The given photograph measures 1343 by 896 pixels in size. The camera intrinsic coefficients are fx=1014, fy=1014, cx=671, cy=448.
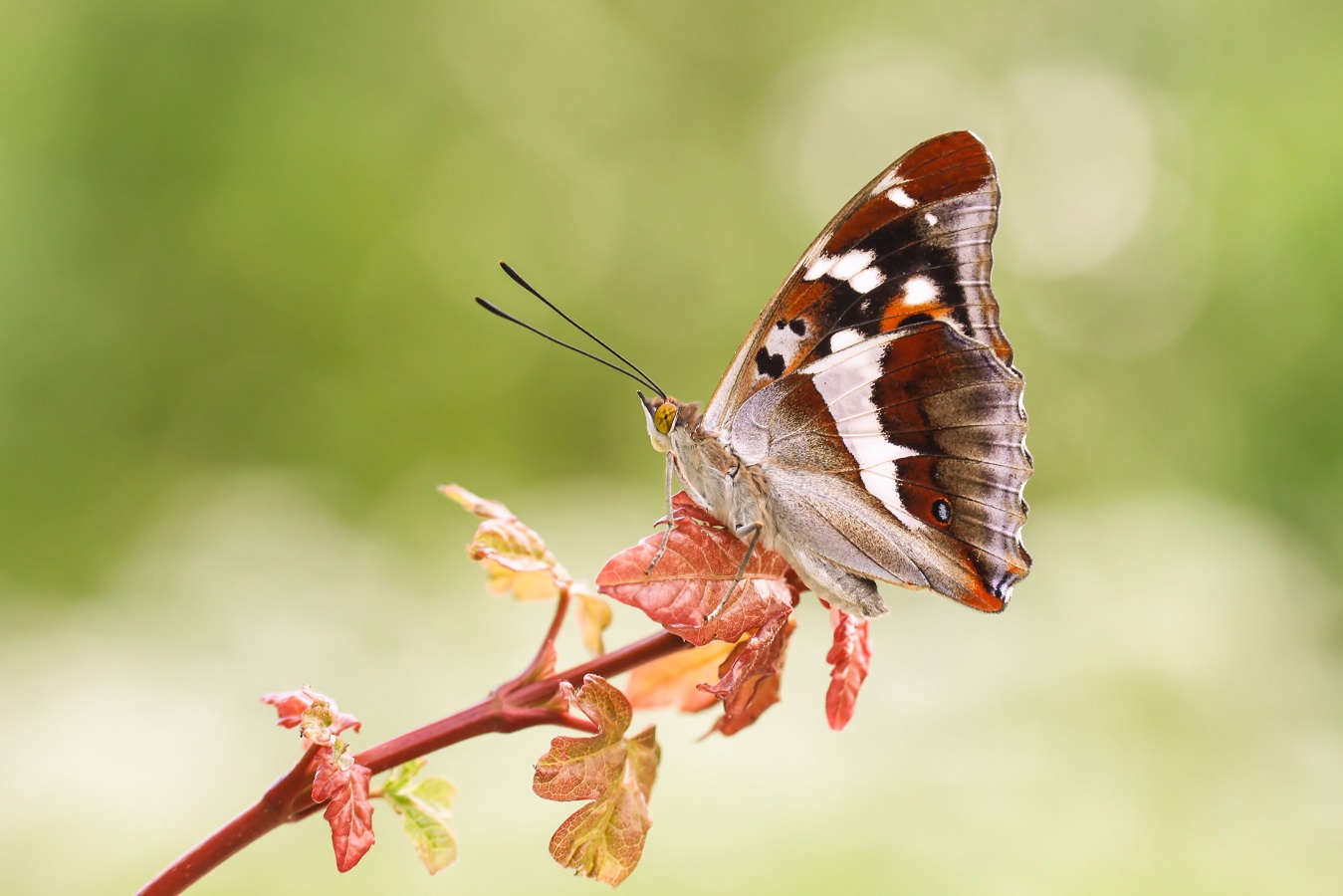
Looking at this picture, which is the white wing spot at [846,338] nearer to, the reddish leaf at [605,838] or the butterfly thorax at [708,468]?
the butterfly thorax at [708,468]

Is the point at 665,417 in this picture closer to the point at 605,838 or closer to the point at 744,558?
the point at 744,558

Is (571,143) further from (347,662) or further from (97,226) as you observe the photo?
(347,662)

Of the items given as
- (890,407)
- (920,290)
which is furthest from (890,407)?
(920,290)

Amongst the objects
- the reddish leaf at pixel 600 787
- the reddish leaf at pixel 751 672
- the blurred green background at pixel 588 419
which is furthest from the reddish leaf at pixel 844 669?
the blurred green background at pixel 588 419

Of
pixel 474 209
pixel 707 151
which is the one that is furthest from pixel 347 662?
pixel 707 151

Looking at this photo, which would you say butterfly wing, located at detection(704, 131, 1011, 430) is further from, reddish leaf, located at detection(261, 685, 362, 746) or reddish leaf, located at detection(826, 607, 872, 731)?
reddish leaf, located at detection(261, 685, 362, 746)

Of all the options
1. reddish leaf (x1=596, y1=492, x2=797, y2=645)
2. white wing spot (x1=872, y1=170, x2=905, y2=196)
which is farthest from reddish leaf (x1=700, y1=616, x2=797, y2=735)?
white wing spot (x1=872, y1=170, x2=905, y2=196)


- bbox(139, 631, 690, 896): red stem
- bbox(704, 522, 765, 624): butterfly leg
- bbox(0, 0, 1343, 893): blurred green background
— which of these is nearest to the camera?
bbox(139, 631, 690, 896): red stem
